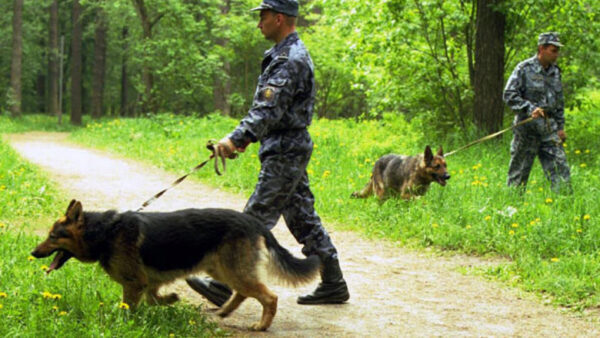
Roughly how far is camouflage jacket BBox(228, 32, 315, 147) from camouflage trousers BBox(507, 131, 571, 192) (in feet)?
16.6

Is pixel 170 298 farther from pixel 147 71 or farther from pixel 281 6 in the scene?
pixel 147 71

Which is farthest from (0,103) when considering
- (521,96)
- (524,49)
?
(521,96)

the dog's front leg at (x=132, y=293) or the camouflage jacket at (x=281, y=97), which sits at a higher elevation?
the camouflage jacket at (x=281, y=97)

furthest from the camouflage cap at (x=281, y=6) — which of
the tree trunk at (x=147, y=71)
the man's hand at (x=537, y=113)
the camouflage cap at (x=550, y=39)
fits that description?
the tree trunk at (x=147, y=71)

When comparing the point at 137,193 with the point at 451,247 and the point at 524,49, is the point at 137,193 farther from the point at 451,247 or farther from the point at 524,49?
the point at 524,49

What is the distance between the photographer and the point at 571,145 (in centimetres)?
1256

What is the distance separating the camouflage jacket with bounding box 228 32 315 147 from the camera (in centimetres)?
432

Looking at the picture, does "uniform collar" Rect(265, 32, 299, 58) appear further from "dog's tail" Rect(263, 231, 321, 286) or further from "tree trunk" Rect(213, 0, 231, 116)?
"tree trunk" Rect(213, 0, 231, 116)

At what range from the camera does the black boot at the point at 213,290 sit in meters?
4.75

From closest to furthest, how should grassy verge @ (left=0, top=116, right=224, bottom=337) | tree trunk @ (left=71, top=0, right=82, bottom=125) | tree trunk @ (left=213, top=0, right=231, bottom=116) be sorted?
grassy verge @ (left=0, top=116, right=224, bottom=337) < tree trunk @ (left=213, top=0, right=231, bottom=116) < tree trunk @ (left=71, top=0, right=82, bottom=125)

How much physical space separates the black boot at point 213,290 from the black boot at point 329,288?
28.0 inches

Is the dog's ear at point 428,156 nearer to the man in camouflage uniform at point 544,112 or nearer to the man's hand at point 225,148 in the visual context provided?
the man in camouflage uniform at point 544,112

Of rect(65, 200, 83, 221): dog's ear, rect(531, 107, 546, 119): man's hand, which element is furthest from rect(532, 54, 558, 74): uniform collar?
rect(65, 200, 83, 221): dog's ear

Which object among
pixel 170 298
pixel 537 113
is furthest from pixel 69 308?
pixel 537 113
